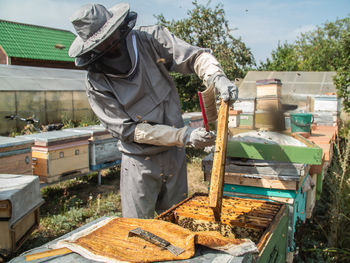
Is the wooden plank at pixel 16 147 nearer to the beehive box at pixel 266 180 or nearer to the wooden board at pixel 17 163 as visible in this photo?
the wooden board at pixel 17 163

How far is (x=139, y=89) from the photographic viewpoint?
2.04 metres

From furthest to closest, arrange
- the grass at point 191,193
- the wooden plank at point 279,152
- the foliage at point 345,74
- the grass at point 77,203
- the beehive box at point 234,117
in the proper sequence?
the beehive box at point 234,117 → the foliage at point 345,74 → the grass at point 77,203 → the grass at point 191,193 → the wooden plank at point 279,152

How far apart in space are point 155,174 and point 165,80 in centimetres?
68

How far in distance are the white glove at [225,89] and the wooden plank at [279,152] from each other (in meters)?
0.78

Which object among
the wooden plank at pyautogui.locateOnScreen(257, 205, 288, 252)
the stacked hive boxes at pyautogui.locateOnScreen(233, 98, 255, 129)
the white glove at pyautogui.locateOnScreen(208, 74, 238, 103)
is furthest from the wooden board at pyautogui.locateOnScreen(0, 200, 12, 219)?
the stacked hive boxes at pyautogui.locateOnScreen(233, 98, 255, 129)

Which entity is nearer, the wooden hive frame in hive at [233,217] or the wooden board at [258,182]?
the wooden hive frame in hive at [233,217]

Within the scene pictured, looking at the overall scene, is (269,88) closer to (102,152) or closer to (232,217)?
(232,217)

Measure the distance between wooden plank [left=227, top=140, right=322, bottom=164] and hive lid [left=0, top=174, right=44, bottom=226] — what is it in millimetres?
2122

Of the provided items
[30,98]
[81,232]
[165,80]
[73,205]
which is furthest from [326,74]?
[81,232]

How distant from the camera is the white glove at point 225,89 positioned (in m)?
1.60

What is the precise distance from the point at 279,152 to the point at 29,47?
1702cm

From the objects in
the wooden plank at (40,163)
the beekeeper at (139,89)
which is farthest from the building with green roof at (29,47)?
the beekeeper at (139,89)

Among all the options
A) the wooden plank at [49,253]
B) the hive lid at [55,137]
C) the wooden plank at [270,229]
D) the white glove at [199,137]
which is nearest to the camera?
the wooden plank at [49,253]

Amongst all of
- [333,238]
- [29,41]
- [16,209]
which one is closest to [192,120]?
[333,238]
